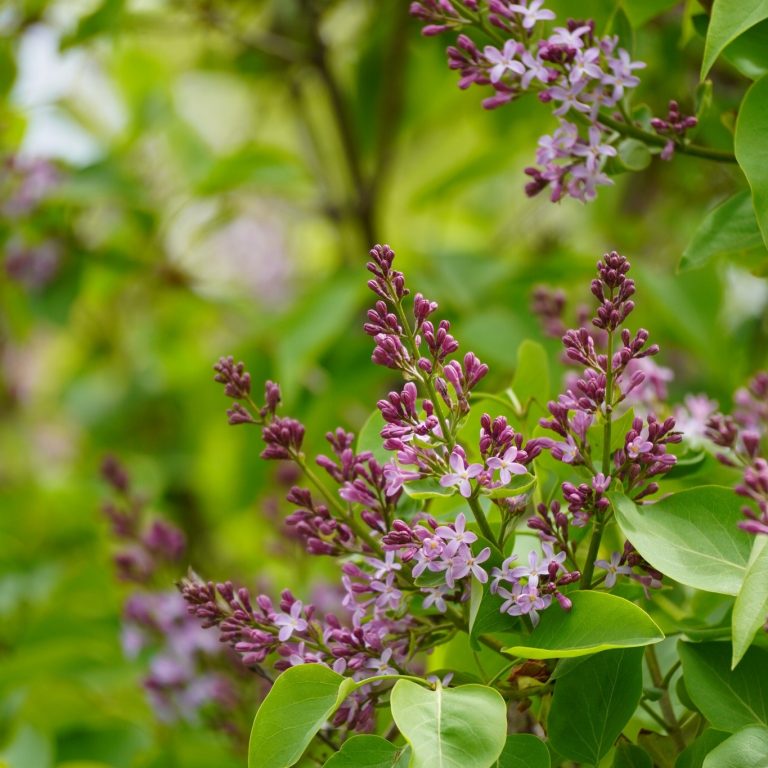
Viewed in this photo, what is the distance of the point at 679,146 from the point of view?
63 centimetres

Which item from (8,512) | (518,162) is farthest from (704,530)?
(518,162)

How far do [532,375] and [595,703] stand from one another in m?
0.21

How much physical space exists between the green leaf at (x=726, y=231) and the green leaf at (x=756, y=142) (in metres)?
0.07

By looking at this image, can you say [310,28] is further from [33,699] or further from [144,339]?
[33,699]

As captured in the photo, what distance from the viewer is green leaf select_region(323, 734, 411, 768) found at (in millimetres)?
500

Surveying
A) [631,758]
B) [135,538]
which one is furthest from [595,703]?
[135,538]

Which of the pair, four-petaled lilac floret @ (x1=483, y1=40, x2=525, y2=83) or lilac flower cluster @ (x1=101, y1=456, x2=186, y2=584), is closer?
four-petaled lilac floret @ (x1=483, y1=40, x2=525, y2=83)

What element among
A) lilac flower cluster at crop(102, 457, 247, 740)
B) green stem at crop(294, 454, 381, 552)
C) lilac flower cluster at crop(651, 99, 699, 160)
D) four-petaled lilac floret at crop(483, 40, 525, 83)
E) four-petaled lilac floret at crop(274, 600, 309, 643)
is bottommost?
lilac flower cluster at crop(102, 457, 247, 740)

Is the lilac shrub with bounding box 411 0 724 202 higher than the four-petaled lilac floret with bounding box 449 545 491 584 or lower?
higher

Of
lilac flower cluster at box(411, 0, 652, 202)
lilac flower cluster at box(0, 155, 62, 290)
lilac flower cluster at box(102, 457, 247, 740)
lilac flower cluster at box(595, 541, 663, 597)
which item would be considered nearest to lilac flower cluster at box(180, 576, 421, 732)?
lilac flower cluster at box(595, 541, 663, 597)

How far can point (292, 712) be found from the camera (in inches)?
19.4

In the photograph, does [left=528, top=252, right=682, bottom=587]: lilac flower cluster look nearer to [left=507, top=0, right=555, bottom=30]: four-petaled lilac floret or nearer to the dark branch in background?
[left=507, top=0, right=555, bottom=30]: four-petaled lilac floret

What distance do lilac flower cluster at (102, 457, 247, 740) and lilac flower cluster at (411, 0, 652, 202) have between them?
1.84 ft

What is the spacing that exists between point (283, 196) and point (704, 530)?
1193mm
